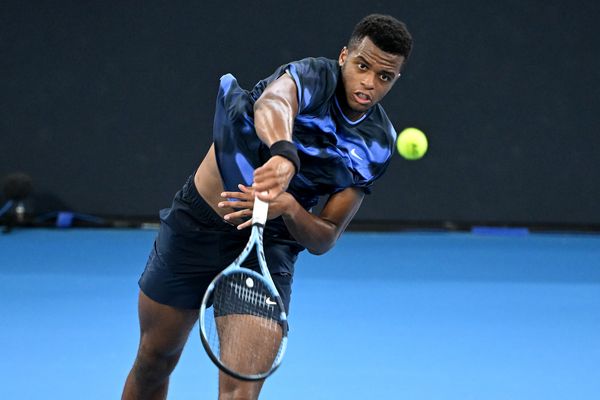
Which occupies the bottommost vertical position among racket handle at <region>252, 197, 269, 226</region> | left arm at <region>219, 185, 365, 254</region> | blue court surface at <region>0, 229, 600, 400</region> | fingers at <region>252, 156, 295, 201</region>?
blue court surface at <region>0, 229, 600, 400</region>

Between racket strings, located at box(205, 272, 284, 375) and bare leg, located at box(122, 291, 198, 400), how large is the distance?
29cm

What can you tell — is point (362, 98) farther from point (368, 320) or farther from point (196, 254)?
point (368, 320)

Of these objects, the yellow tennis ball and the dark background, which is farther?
the dark background

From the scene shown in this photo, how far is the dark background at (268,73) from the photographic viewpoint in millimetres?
7805

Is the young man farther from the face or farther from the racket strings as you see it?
the racket strings

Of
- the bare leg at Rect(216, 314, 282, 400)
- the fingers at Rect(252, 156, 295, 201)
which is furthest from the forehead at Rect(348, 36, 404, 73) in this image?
the bare leg at Rect(216, 314, 282, 400)

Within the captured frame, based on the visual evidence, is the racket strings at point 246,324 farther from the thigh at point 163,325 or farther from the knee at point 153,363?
the knee at point 153,363

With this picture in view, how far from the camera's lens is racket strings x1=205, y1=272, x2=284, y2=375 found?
2551mm

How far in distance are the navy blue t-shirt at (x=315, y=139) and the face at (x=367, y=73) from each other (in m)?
0.05

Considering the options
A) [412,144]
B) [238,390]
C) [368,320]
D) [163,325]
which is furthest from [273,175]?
[412,144]

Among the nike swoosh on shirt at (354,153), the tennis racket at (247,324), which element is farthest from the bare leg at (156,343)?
the nike swoosh on shirt at (354,153)

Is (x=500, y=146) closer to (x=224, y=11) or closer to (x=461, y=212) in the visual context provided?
(x=461, y=212)

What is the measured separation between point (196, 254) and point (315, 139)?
55cm

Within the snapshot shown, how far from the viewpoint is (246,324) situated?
264 cm
